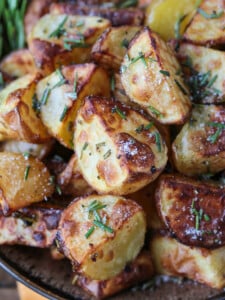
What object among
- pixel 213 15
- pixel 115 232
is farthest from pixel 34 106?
pixel 213 15

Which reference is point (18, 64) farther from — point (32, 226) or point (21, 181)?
point (32, 226)

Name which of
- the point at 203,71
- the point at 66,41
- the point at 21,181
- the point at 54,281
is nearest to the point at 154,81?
the point at 203,71

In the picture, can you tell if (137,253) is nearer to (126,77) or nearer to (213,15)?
(126,77)

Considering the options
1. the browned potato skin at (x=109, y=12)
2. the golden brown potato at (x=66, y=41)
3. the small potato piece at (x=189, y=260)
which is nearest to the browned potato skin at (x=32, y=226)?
the small potato piece at (x=189, y=260)

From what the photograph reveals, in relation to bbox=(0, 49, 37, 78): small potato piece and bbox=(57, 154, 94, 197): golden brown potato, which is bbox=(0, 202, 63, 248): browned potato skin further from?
bbox=(0, 49, 37, 78): small potato piece

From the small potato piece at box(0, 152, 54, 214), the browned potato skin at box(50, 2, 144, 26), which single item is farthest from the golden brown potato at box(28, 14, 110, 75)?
the small potato piece at box(0, 152, 54, 214)

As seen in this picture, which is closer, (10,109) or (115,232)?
(115,232)

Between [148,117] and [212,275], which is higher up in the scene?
[148,117]
